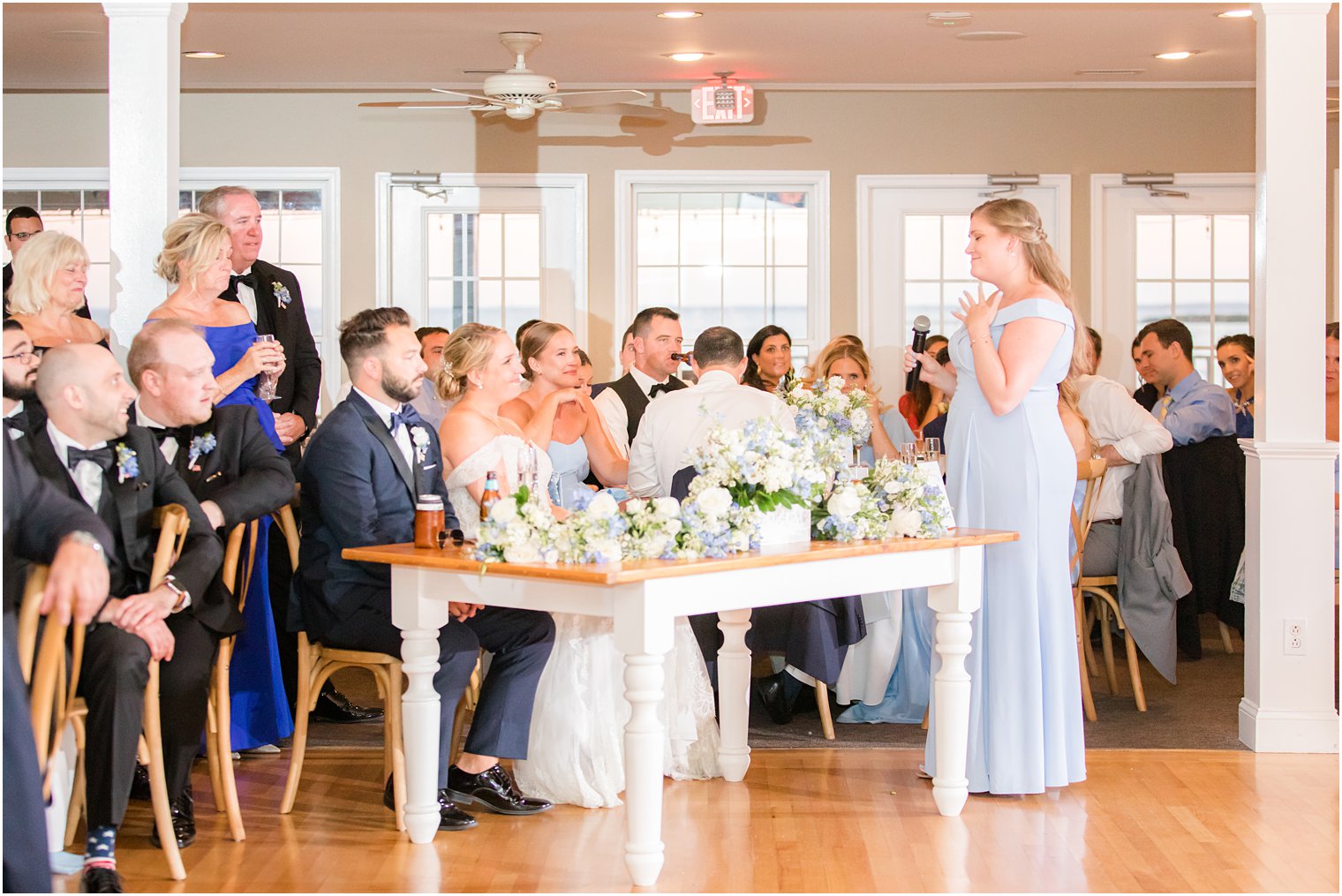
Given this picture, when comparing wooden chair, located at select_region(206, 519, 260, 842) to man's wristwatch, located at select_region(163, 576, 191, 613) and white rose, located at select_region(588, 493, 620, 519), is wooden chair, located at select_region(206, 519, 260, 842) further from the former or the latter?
white rose, located at select_region(588, 493, 620, 519)

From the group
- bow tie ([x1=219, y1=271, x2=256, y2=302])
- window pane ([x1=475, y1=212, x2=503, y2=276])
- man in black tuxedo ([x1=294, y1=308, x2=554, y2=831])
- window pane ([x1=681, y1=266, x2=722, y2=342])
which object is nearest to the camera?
man in black tuxedo ([x1=294, y1=308, x2=554, y2=831])

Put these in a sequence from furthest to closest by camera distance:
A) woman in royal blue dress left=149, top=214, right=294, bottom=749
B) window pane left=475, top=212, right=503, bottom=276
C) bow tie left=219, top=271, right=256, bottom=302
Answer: window pane left=475, top=212, right=503, bottom=276, bow tie left=219, top=271, right=256, bottom=302, woman in royal blue dress left=149, top=214, right=294, bottom=749

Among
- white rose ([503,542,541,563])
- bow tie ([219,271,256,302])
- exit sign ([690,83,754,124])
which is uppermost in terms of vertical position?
exit sign ([690,83,754,124])

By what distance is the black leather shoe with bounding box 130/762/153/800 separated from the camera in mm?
4156

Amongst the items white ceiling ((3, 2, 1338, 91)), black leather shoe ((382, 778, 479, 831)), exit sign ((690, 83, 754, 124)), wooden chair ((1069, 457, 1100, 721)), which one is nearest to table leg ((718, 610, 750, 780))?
black leather shoe ((382, 778, 479, 831))

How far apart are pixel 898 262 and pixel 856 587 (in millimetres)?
4967

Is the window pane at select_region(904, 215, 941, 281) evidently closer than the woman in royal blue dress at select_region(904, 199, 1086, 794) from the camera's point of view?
No

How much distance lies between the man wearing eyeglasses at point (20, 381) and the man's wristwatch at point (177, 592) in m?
0.46

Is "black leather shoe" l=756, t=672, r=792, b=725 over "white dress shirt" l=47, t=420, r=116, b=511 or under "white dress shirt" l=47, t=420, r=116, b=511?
under

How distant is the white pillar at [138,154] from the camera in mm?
4531

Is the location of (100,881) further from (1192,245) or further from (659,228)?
(1192,245)

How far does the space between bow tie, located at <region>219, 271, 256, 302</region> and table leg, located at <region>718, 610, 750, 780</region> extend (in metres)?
1.91

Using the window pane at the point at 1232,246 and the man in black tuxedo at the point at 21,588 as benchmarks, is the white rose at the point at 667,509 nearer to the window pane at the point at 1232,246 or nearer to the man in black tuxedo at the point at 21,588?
the man in black tuxedo at the point at 21,588

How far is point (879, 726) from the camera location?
528 cm
